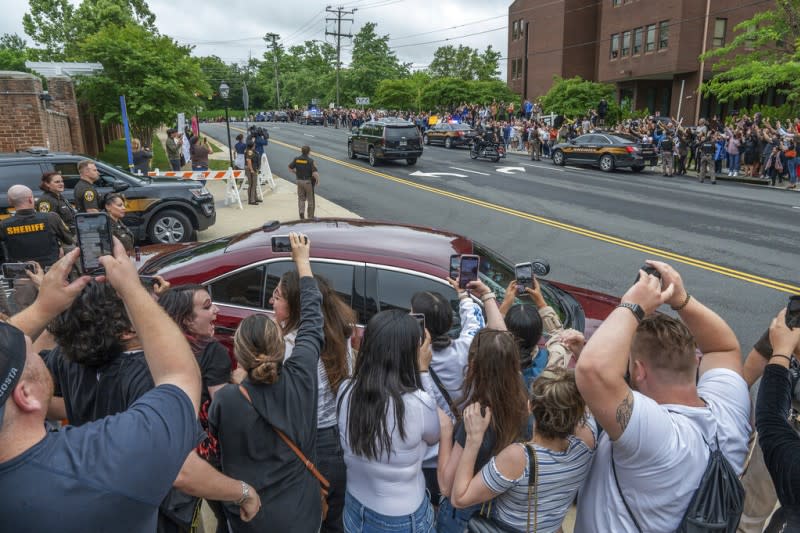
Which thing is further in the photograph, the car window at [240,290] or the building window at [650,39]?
the building window at [650,39]

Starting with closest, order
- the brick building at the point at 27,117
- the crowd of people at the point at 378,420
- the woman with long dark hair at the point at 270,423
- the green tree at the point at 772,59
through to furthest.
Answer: the crowd of people at the point at 378,420
the woman with long dark hair at the point at 270,423
the brick building at the point at 27,117
the green tree at the point at 772,59

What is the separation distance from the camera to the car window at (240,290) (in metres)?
4.60

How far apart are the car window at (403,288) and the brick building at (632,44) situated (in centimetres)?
3752

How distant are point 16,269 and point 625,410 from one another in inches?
144

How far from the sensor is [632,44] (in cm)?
4016

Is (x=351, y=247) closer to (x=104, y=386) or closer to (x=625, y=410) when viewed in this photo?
(x=104, y=386)

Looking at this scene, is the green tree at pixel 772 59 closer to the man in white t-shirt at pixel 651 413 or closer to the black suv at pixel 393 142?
the black suv at pixel 393 142

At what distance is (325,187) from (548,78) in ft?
114

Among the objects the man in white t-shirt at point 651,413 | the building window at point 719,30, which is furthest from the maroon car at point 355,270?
the building window at point 719,30

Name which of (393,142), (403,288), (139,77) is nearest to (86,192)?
(403,288)

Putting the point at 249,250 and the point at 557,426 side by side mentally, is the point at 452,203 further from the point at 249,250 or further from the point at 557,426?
the point at 557,426

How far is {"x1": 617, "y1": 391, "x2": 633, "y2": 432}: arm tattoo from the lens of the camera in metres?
1.85

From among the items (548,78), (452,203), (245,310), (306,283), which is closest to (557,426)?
(306,283)

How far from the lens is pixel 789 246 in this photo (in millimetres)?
11023
